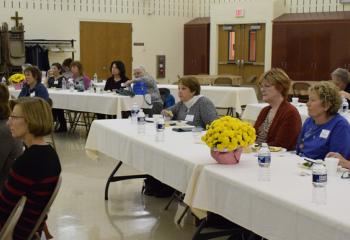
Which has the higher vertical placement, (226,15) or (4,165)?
(226,15)

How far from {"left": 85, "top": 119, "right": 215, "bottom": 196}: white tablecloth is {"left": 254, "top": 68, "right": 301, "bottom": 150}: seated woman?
2.06 feet

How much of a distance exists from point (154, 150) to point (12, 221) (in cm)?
170

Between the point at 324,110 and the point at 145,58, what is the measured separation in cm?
1219

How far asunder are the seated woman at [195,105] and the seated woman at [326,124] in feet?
5.04

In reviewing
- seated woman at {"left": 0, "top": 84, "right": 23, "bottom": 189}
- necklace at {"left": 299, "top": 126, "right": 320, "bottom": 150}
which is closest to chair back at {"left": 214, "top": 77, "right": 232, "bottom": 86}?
necklace at {"left": 299, "top": 126, "right": 320, "bottom": 150}

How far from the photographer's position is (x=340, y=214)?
7.93 ft

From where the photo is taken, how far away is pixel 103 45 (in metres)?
14.7

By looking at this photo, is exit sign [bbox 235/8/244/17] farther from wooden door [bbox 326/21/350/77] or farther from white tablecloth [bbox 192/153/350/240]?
white tablecloth [bbox 192/153/350/240]

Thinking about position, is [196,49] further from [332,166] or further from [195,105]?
[332,166]

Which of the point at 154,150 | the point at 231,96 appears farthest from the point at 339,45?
the point at 154,150

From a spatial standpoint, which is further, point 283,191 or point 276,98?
point 276,98

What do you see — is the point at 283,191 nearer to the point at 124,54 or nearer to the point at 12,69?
the point at 12,69

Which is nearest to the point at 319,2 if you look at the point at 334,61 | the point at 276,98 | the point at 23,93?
the point at 334,61

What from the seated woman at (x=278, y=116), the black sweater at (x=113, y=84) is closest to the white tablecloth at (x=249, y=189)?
the seated woman at (x=278, y=116)
